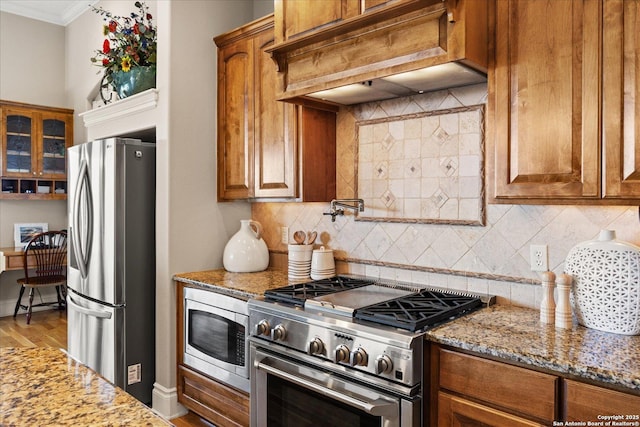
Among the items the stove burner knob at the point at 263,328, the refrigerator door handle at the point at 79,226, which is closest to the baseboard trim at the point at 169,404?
the refrigerator door handle at the point at 79,226

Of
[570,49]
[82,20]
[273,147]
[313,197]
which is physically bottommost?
[313,197]

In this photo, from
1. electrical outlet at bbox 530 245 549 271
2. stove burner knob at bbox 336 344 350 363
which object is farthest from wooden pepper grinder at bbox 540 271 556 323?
stove burner knob at bbox 336 344 350 363

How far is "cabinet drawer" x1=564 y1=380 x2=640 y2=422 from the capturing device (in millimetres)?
1254

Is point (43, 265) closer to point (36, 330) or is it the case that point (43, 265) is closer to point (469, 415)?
point (36, 330)

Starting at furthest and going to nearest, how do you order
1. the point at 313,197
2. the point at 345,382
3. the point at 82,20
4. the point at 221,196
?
the point at 82,20, the point at 221,196, the point at 313,197, the point at 345,382

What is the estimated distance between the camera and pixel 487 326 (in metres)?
1.74

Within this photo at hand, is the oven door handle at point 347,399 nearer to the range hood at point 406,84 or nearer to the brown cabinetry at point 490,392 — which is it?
the brown cabinetry at point 490,392

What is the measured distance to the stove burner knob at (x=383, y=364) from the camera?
166 cm

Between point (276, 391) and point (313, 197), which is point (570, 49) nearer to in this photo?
point (313, 197)

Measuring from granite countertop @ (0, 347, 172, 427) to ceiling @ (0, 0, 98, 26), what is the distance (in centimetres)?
508

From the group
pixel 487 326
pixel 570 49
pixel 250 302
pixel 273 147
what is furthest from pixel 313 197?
pixel 570 49

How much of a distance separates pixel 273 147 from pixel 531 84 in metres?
1.48

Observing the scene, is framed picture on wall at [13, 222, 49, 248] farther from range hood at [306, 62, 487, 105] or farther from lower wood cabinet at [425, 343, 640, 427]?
lower wood cabinet at [425, 343, 640, 427]

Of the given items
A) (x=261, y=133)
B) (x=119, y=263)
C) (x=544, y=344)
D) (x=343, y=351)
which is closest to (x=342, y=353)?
(x=343, y=351)
